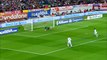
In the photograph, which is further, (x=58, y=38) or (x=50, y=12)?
(x=50, y=12)

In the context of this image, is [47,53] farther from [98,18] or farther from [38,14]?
[98,18]

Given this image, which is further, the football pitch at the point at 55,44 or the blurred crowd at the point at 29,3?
the blurred crowd at the point at 29,3

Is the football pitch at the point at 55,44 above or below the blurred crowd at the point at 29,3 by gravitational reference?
below

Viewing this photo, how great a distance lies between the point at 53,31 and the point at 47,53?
1535cm

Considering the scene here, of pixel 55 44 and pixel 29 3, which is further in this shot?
pixel 29 3

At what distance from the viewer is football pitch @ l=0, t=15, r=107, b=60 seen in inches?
1328

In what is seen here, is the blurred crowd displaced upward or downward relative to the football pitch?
upward

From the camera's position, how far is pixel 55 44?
39.9m

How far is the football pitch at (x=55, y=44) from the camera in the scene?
3372 centimetres

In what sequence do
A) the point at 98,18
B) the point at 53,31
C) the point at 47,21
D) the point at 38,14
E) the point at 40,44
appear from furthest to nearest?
the point at 98,18 → the point at 38,14 → the point at 47,21 → the point at 53,31 → the point at 40,44

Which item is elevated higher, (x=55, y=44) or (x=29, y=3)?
(x=29, y=3)

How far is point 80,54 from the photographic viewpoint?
3441 centimetres

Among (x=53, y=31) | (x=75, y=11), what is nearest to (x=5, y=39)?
(x=53, y=31)

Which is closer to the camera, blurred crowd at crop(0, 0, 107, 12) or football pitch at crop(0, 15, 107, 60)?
football pitch at crop(0, 15, 107, 60)
